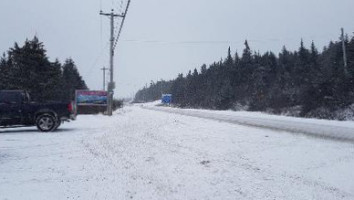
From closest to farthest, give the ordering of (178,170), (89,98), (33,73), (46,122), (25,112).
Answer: (178,170) < (25,112) < (46,122) < (89,98) < (33,73)

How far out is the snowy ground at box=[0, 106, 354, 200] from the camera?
17.8 ft

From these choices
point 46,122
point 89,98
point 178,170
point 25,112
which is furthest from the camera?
point 89,98

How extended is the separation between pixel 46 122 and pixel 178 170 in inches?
426

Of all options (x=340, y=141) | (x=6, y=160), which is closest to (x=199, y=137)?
(x=340, y=141)

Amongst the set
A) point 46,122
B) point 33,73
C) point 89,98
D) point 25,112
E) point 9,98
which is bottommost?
point 46,122

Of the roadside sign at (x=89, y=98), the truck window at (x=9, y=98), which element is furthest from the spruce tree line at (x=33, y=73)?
the truck window at (x=9, y=98)

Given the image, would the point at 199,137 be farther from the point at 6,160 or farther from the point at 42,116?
the point at 42,116

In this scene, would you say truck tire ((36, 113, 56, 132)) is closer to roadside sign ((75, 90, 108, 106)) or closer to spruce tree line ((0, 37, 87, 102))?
roadside sign ((75, 90, 108, 106))

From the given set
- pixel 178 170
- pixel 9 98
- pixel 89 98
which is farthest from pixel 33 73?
pixel 178 170

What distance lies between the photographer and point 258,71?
8238cm

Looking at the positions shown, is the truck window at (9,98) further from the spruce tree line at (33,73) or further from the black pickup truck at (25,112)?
the spruce tree line at (33,73)

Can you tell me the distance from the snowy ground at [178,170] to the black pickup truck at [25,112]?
460 cm

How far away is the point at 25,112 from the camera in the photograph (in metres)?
15.6

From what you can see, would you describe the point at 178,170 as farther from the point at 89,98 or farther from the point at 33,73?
the point at 33,73
